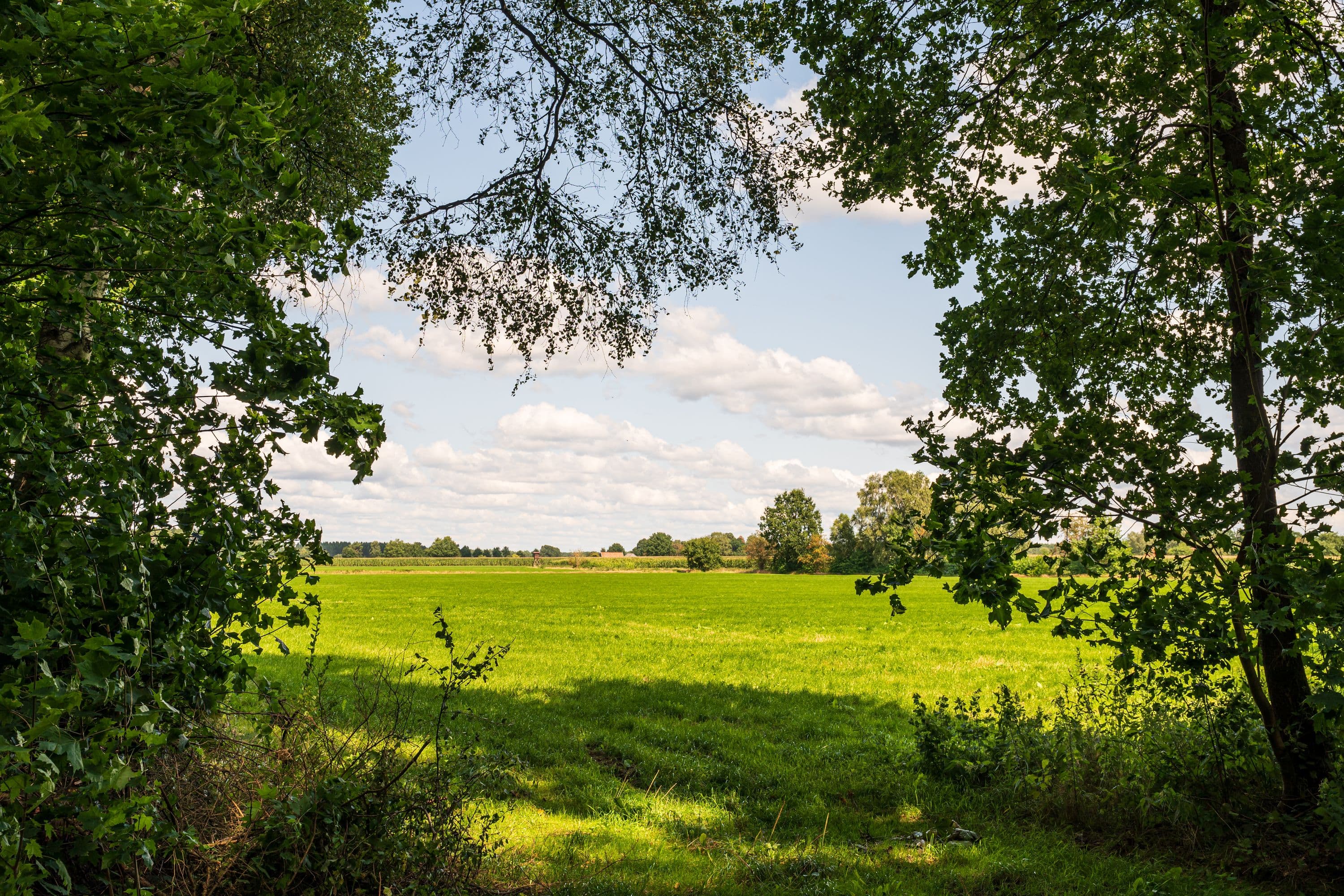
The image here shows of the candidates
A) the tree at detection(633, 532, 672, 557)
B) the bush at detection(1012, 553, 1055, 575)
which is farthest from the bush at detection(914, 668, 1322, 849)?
the tree at detection(633, 532, 672, 557)

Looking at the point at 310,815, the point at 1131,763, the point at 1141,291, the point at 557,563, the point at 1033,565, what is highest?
the point at 1141,291

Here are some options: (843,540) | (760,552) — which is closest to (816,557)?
(843,540)

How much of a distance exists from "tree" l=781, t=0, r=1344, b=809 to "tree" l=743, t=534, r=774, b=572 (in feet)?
370

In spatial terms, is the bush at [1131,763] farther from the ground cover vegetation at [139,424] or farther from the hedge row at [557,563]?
the hedge row at [557,563]

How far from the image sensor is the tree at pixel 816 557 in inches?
4092

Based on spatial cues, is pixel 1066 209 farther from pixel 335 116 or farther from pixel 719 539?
pixel 719 539

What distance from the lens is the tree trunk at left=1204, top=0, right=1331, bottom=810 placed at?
4918 millimetres

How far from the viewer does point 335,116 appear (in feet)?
32.5

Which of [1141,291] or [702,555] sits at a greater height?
[1141,291]

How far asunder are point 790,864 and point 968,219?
6.72 m

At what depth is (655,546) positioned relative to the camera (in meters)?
166

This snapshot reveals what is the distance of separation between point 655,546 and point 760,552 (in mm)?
48132

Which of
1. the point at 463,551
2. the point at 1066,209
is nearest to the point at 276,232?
the point at 1066,209

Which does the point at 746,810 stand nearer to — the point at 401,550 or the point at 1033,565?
the point at 1033,565
